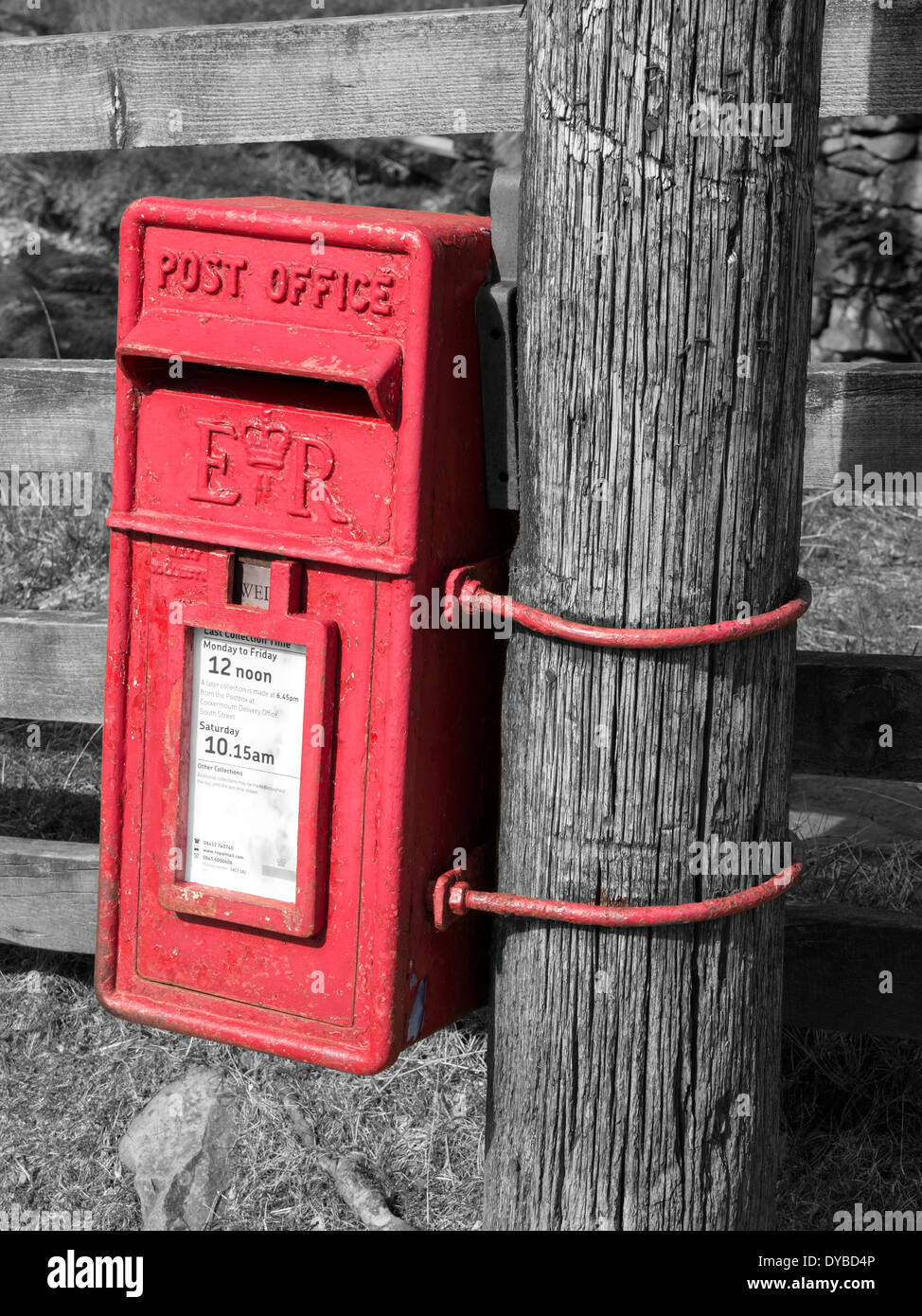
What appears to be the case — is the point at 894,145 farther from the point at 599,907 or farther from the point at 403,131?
the point at 599,907

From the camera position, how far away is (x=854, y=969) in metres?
2.75

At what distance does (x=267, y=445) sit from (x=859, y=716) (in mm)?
1241

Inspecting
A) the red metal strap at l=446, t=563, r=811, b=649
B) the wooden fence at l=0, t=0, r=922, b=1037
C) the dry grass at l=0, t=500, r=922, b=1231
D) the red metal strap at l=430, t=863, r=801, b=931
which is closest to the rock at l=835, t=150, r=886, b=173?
the dry grass at l=0, t=500, r=922, b=1231

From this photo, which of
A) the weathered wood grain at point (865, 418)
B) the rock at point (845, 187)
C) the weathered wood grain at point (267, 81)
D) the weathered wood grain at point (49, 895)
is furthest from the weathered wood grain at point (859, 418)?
the rock at point (845, 187)

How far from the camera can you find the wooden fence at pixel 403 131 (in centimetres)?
250

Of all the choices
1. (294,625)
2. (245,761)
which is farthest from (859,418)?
(245,761)

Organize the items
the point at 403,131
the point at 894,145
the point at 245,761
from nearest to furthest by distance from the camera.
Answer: the point at 245,761 → the point at 403,131 → the point at 894,145

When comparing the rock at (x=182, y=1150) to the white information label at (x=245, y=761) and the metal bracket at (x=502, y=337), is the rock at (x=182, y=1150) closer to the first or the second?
the white information label at (x=245, y=761)

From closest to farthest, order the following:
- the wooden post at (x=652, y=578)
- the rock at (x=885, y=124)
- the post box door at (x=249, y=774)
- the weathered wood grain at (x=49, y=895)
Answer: the wooden post at (x=652, y=578), the post box door at (x=249, y=774), the weathered wood grain at (x=49, y=895), the rock at (x=885, y=124)

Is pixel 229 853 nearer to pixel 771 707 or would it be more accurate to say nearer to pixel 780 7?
pixel 771 707

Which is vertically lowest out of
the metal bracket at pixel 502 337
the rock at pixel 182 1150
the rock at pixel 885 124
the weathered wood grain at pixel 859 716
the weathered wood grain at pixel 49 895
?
the rock at pixel 182 1150

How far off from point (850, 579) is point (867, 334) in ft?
5.53

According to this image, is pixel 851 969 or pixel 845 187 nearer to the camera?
pixel 851 969

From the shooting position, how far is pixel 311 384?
6.77ft
